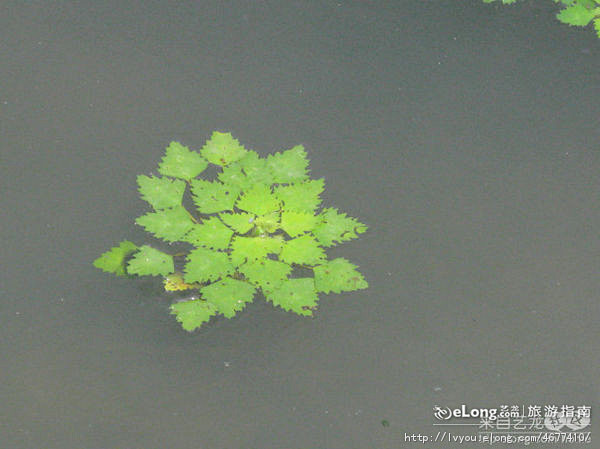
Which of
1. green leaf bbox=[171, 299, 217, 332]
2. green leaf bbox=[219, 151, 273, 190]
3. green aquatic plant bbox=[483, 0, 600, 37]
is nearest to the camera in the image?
green leaf bbox=[171, 299, 217, 332]

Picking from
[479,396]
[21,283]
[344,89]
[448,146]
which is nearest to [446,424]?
[479,396]

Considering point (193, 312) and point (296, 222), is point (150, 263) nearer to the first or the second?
point (193, 312)

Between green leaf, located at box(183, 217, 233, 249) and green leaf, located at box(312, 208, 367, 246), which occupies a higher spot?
green leaf, located at box(312, 208, 367, 246)

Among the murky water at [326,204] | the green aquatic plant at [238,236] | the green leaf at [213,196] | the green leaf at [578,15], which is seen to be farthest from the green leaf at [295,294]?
the green leaf at [578,15]

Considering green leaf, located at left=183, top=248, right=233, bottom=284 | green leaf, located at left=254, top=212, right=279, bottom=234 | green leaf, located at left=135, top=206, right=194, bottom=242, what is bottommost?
green leaf, located at left=183, top=248, right=233, bottom=284

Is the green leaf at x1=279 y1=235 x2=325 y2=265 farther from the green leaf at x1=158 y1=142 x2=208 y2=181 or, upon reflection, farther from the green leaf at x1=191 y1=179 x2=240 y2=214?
the green leaf at x1=158 y1=142 x2=208 y2=181

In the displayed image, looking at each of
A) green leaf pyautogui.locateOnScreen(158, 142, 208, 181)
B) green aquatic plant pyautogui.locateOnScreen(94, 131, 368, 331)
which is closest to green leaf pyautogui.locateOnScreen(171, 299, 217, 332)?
green aquatic plant pyautogui.locateOnScreen(94, 131, 368, 331)

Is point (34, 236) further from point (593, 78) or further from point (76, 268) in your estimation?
point (593, 78)
